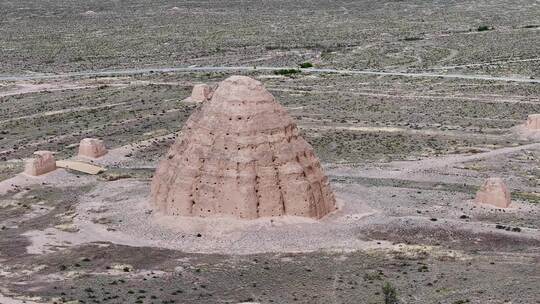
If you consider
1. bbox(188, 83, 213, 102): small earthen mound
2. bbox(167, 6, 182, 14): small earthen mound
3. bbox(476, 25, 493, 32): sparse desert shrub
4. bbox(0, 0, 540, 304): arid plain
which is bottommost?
bbox(0, 0, 540, 304): arid plain

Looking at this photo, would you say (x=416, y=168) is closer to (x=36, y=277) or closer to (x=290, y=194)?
(x=290, y=194)

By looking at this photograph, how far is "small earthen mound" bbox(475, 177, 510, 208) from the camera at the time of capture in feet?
159

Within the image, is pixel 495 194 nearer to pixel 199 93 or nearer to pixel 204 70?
pixel 199 93

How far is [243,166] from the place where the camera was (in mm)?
44000

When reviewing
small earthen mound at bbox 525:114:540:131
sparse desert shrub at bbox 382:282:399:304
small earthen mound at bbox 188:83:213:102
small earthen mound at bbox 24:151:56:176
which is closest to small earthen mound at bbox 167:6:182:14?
small earthen mound at bbox 188:83:213:102

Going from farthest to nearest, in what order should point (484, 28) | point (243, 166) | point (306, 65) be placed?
point (484, 28)
point (306, 65)
point (243, 166)

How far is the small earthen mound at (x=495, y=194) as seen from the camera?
4831cm

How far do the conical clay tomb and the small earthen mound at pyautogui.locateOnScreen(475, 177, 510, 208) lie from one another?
10541 millimetres

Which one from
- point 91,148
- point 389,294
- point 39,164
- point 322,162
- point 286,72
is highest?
point 286,72

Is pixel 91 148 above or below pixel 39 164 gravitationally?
below

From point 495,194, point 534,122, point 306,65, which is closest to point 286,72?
point 306,65

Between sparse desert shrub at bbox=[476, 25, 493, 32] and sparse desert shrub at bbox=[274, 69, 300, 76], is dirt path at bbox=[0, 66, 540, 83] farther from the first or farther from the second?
sparse desert shrub at bbox=[476, 25, 493, 32]

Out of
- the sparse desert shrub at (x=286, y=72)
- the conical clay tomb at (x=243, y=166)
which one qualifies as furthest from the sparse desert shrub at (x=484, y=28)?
the conical clay tomb at (x=243, y=166)

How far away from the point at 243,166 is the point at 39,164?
19.2 m
